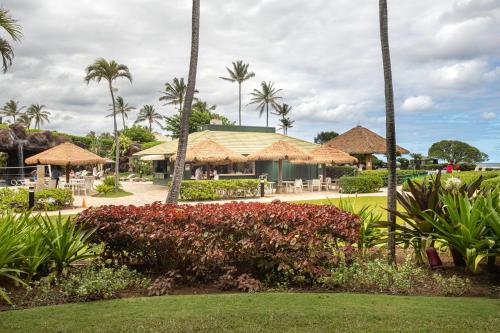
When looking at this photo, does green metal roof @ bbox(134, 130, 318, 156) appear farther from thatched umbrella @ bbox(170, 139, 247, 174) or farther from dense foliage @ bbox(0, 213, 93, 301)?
dense foliage @ bbox(0, 213, 93, 301)

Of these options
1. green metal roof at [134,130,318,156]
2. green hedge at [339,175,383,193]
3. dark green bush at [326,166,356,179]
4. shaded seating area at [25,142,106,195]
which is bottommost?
green hedge at [339,175,383,193]

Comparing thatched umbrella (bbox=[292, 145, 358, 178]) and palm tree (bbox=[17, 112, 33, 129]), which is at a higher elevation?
palm tree (bbox=[17, 112, 33, 129])

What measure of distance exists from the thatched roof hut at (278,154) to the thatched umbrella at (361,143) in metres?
13.0

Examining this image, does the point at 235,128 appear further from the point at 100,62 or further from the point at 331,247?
the point at 331,247

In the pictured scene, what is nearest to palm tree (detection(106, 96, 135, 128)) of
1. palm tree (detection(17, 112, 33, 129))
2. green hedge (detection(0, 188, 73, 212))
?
palm tree (detection(17, 112, 33, 129))

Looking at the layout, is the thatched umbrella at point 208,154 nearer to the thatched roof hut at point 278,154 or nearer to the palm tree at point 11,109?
the thatched roof hut at point 278,154

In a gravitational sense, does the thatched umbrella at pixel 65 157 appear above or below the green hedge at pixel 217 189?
above

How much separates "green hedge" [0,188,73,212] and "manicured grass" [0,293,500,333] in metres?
13.7

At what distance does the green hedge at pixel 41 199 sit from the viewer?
17.1 m

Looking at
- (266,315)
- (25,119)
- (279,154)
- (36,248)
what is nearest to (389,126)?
(266,315)

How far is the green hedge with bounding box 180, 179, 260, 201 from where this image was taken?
2219cm

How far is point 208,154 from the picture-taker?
2678 cm

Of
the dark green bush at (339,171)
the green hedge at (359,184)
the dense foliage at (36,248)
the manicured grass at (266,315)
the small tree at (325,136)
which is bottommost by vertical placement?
the manicured grass at (266,315)

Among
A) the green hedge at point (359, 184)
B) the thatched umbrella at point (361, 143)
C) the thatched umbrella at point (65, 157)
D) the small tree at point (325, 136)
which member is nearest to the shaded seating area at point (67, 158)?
the thatched umbrella at point (65, 157)
